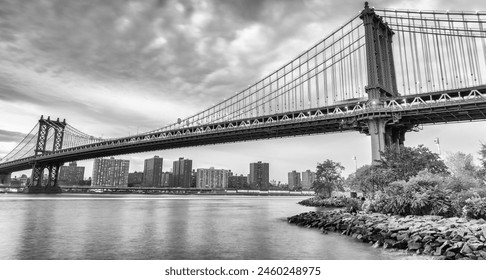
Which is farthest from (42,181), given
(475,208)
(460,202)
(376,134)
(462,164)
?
(475,208)

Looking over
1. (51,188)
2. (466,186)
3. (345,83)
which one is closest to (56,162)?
(51,188)

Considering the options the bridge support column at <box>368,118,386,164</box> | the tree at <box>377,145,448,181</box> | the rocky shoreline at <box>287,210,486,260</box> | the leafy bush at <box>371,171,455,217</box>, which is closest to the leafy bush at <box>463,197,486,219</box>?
the leafy bush at <box>371,171,455,217</box>

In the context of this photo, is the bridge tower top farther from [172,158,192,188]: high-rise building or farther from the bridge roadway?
[172,158,192,188]: high-rise building

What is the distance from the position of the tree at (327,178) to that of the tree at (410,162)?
31222 mm

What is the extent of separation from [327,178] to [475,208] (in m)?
45.9

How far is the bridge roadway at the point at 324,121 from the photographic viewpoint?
38094 mm

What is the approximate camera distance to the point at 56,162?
287 feet

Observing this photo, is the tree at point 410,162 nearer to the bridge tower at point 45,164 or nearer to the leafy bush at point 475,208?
the leafy bush at point 475,208

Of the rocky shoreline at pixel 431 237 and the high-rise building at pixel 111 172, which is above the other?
the high-rise building at pixel 111 172

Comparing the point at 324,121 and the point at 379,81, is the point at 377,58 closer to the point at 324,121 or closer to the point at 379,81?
the point at 379,81

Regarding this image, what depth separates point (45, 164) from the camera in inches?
3467

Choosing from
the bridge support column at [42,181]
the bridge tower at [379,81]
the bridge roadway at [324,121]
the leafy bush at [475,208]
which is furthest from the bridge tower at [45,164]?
the leafy bush at [475,208]
